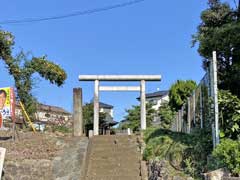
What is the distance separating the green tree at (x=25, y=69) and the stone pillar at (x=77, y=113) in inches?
84.6

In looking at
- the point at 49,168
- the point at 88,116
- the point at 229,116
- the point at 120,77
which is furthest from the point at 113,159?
the point at 88,116

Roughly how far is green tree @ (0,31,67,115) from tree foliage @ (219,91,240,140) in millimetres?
10730

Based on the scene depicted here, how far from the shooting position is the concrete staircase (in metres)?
9.04

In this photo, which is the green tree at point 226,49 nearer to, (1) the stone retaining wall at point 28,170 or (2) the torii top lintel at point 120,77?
(1) the stone retaining wall at point 28,170

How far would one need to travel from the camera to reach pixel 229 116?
664 cm

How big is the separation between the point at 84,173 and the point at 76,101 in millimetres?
6052

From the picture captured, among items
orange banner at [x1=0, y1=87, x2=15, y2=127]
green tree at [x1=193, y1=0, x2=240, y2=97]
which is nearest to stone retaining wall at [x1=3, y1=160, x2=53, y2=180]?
orange banner at [x1=0, y1=87, x2=15, y2=127]

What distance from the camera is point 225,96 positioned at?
22.1 feet

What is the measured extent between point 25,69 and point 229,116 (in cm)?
1114

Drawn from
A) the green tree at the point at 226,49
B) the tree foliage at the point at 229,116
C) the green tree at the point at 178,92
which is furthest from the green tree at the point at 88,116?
the tree foliage at the point at 229,116

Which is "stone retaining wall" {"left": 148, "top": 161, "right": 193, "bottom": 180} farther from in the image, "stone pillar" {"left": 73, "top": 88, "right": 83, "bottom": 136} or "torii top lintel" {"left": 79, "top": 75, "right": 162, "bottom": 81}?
"torii top lintel" {"left": 79, "top": 75, "right": 162, "bottom": 81}

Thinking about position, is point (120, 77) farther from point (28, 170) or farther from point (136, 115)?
point (136, 115)

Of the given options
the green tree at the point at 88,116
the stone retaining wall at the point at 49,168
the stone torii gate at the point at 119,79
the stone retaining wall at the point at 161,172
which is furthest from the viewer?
the green tree at the point at 88,116

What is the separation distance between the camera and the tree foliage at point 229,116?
6.48m
